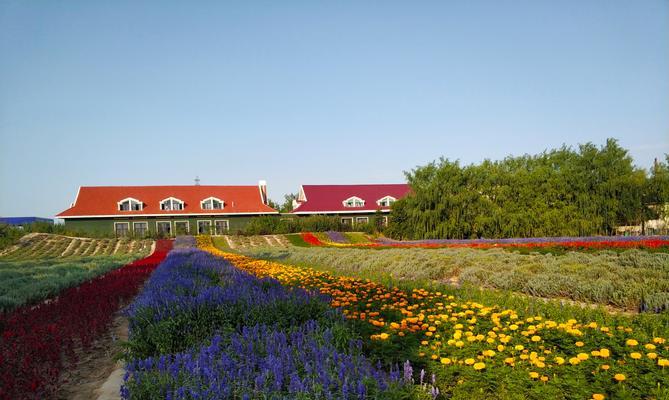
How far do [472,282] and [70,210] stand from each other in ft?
141

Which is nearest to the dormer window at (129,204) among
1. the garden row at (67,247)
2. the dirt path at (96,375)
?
the garden row at (67,247)

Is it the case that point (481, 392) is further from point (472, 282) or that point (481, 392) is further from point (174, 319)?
point (472, 282)

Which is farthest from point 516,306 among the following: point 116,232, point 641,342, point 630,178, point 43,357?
point 116,232

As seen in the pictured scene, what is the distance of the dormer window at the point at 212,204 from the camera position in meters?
43.7

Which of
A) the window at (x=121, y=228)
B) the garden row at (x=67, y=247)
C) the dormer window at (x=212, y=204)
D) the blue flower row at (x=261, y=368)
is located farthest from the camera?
the dormer window at (x=212, y=204)

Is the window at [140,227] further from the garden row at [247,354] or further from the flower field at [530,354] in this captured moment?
the flower field at [530,354]

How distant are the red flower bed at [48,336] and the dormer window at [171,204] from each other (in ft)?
116

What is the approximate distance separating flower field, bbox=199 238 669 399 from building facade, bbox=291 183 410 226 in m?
38.5

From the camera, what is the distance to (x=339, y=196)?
46875mm

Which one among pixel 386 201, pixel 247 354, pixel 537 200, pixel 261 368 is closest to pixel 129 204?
pixel 386 201

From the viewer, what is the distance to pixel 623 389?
307 cm

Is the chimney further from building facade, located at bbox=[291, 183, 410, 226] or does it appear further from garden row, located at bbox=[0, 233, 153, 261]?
garden row, located at bbox=[0, 233, 153, 261]

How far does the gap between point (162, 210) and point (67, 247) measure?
11.5 metres

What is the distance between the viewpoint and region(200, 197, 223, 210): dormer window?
4372 centimetres
